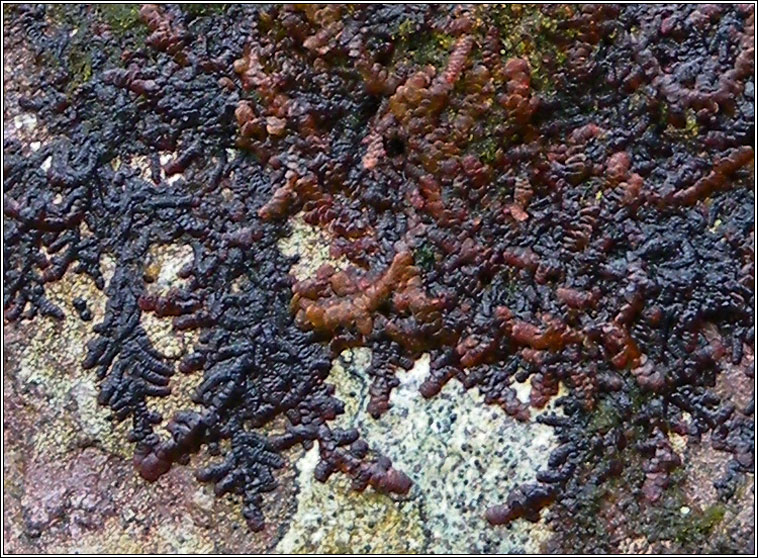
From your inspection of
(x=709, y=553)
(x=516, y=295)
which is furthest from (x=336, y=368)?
(x=709, y=553)

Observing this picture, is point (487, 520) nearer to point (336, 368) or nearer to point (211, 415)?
point (336, 368)

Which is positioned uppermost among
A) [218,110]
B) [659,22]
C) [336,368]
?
[659,22]

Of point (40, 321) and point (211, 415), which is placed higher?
point (40, 321)

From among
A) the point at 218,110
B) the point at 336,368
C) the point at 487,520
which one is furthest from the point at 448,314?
the point at 218,110

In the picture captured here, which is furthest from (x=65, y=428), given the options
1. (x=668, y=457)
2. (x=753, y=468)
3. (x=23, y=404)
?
(x=753, y=468)

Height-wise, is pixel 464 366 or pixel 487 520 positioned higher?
pixel 464 366

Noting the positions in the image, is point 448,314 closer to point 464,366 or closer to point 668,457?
point 464,366

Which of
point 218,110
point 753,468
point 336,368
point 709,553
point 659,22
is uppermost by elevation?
point 659,22
